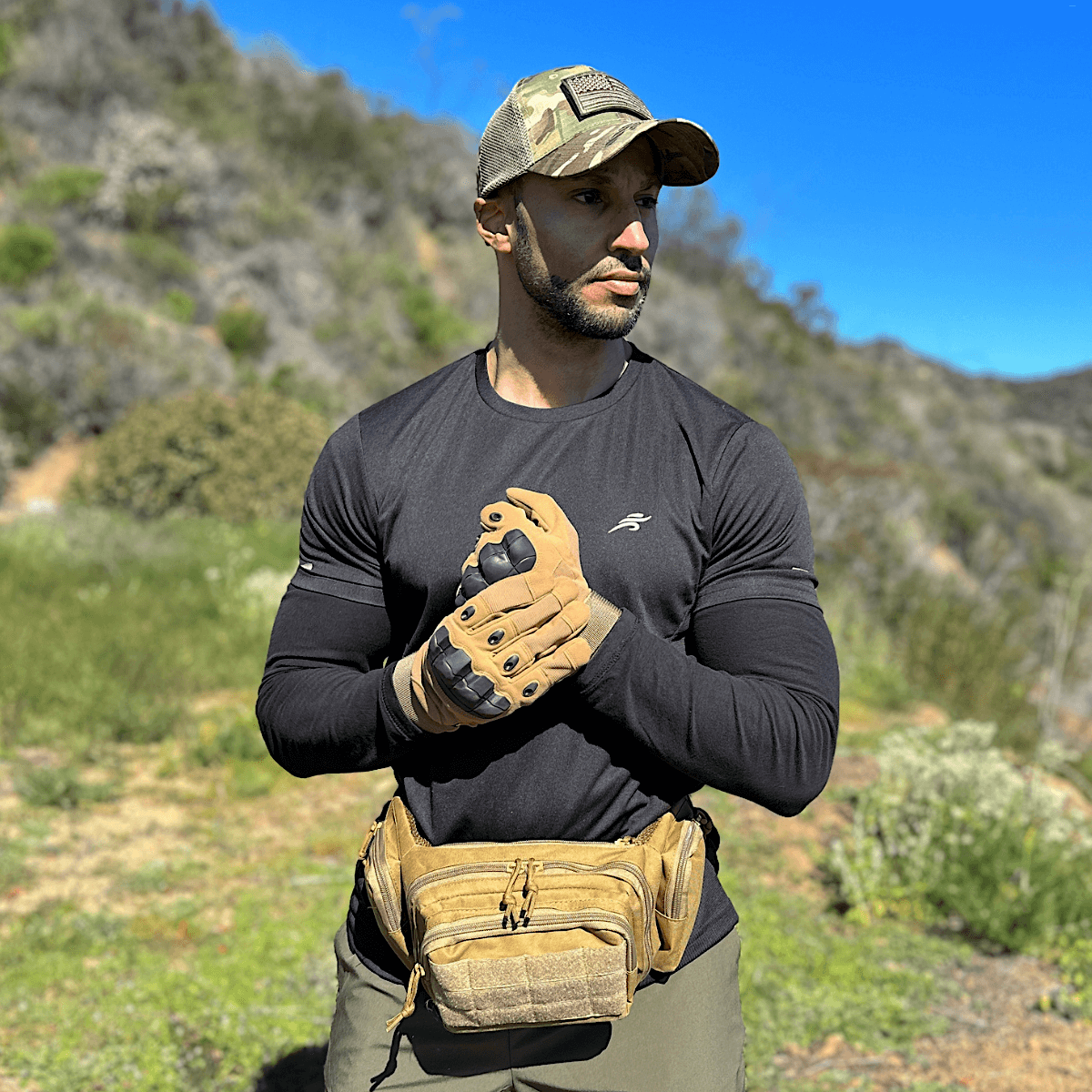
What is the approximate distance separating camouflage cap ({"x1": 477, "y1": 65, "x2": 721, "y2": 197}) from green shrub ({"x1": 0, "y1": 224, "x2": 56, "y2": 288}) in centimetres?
1919

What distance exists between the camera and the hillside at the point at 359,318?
440 inches

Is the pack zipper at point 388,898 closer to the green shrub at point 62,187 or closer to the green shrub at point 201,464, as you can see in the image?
the green shrub at point 201,464

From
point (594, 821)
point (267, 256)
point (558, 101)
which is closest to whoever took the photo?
point (594, 821)

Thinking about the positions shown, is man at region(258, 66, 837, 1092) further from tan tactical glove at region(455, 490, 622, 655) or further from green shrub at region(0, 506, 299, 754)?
green shrub at region(0, 506, 299, 754)

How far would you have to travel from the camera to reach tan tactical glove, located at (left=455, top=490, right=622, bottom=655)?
1.38 metres

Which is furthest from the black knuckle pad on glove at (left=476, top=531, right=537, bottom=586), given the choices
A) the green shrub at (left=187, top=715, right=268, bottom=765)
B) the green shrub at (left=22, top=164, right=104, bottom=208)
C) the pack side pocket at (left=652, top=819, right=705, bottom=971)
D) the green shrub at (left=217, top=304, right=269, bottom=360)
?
the green shrub at (left=22, top=164, right=104, bottom=208)

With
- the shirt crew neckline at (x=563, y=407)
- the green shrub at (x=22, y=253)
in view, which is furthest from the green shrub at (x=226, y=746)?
the green shrub at (x=22, y=253)

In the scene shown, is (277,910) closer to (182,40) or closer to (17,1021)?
(17,1021)

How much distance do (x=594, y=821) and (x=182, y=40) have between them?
34153 mm

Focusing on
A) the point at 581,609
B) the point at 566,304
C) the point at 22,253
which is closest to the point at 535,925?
the point at 581,609

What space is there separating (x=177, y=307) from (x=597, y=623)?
821 inches

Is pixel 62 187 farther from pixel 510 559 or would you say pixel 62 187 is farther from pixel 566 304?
pixel 510 559

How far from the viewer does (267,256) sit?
23.6 m

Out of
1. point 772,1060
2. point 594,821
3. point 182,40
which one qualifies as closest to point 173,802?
point 772,1060
